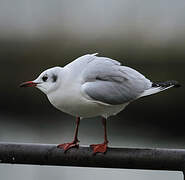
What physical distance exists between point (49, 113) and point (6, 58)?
2.12 ft

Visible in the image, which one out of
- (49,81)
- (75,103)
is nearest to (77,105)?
(75,103)

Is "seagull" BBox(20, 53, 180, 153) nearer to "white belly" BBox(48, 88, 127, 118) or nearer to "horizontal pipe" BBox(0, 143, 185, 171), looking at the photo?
"white belly" BBox(48, 88, 127, 118)

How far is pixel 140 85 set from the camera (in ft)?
5.81

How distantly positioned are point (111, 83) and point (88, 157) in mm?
378

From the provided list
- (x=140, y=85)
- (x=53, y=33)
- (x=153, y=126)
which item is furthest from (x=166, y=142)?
(x=140, y=85)

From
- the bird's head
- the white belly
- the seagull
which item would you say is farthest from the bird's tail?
the bird's head

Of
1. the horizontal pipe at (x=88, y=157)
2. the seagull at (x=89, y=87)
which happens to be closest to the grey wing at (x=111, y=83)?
the seagull at (x=89, y=87)

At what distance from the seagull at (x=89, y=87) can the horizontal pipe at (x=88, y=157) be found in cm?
11

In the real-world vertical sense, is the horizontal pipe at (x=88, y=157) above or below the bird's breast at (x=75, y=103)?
below

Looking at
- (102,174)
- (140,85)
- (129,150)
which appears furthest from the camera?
(102,174)

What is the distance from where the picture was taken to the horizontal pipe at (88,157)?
1314 mm

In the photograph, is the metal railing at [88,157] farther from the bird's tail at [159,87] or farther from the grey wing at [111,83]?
the bird's tail at [159,87]

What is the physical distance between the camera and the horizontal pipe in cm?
131

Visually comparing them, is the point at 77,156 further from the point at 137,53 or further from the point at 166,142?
the point at 137,53
